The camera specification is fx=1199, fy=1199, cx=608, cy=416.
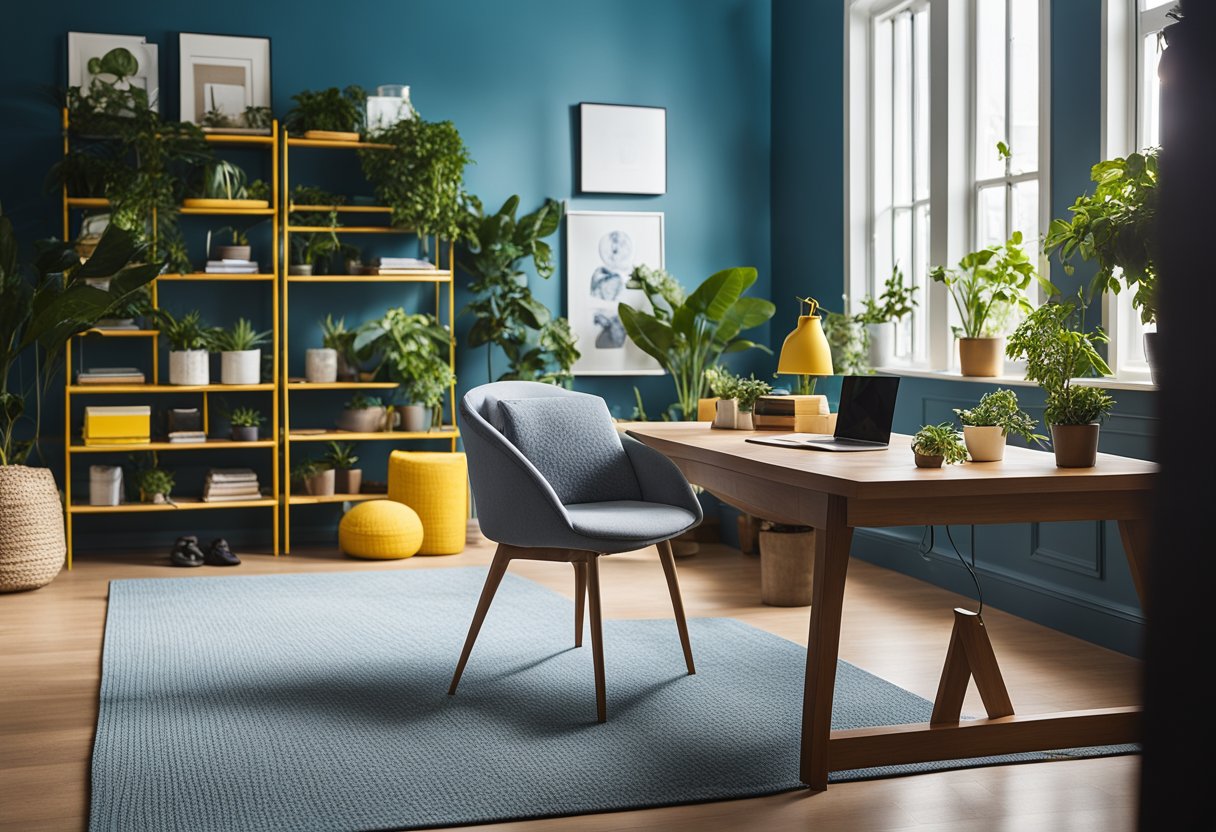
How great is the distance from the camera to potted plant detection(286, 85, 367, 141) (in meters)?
5.93

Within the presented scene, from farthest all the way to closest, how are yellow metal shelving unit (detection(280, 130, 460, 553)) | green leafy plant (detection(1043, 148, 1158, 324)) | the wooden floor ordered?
yellow metal shelving unit (detection(280, 130, 460, 553))
green leafy plant (detection(1043, 148, 1158, 324))
the wooden floor

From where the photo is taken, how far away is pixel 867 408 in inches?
134

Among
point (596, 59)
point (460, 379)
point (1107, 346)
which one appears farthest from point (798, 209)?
point (1107, 346)

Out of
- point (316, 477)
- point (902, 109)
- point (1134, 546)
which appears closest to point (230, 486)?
point (316, 477)

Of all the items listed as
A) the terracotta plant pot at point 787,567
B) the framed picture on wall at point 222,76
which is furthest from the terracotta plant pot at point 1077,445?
the framed picture on wall at point 222,76

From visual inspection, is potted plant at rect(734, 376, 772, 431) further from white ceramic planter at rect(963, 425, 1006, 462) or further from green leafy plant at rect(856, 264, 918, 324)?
green leafy plant at rect(856, 264, 918, 324)

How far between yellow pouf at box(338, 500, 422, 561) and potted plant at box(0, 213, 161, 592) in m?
1.27

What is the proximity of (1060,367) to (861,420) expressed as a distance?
65 cm

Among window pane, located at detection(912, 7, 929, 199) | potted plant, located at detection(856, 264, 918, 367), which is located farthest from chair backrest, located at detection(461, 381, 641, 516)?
window pane, located at detection(912, 7, 929, 199)

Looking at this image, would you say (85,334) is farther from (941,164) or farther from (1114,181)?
(1114,181)

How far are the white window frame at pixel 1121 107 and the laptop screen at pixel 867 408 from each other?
1.21 m

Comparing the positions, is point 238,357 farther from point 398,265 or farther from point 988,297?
point 988,297

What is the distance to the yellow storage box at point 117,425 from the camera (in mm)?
5668

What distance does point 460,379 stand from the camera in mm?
6531
